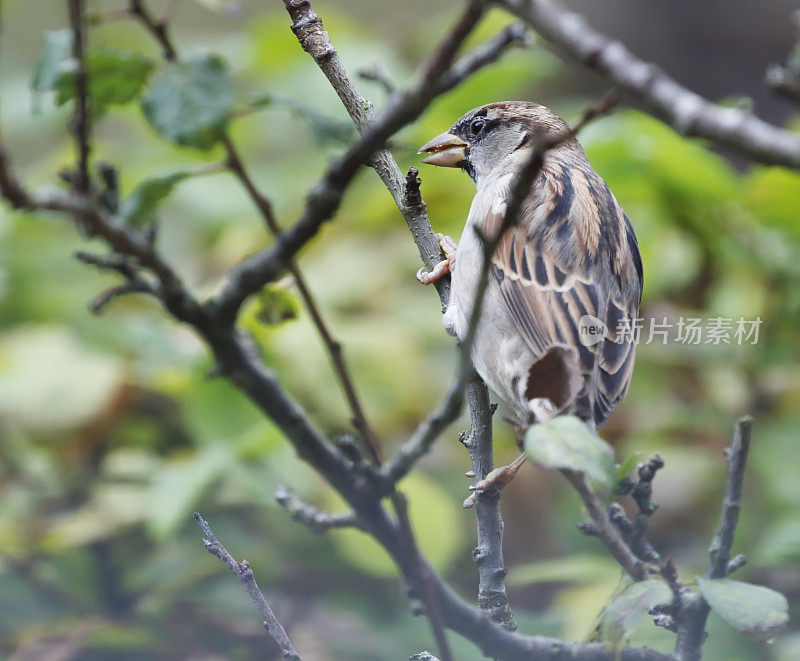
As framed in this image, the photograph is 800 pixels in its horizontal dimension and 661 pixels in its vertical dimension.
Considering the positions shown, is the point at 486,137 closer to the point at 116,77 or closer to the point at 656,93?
the point at 116,77

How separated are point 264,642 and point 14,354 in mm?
1297

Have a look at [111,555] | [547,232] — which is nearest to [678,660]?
[547,232]

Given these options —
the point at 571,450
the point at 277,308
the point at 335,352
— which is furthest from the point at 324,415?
the point at 571,450

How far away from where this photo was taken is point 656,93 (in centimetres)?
55

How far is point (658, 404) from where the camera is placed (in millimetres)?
2467

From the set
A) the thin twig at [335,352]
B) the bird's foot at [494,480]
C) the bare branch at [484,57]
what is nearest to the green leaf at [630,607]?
the bird's foot at [494,480]

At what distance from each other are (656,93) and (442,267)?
610 mm

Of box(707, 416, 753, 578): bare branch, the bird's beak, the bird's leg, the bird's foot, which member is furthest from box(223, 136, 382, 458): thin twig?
the bird's beak

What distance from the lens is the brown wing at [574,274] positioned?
1272 millimetres

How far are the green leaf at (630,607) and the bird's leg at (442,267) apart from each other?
412 millimetres

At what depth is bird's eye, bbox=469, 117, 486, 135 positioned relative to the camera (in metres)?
1.65

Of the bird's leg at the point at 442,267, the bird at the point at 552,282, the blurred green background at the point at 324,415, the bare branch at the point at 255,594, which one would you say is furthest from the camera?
the blurred green background at the point at 324,415

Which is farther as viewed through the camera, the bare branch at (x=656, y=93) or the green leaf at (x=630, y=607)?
the green leaf at (x=630, y=607)

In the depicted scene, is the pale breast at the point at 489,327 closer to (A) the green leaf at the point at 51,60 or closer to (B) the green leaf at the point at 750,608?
(B) the green leaf at the point at 750,608
